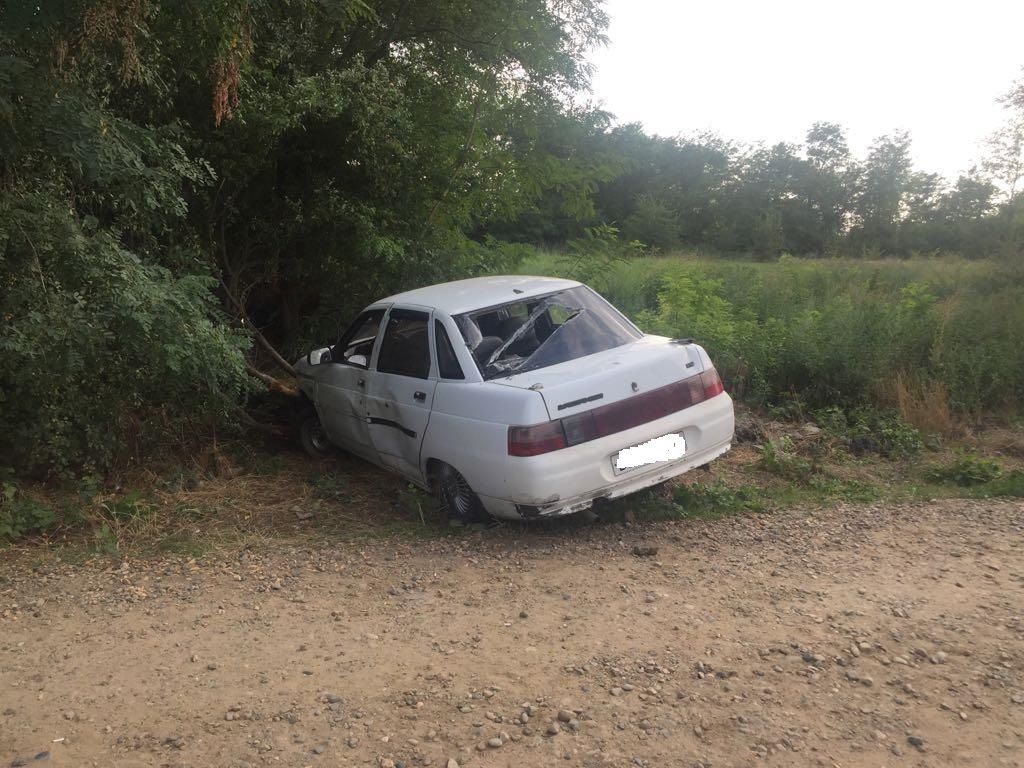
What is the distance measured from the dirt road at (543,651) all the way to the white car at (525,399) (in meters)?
0.50

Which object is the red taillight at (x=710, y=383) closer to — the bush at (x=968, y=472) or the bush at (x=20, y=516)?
the bush at (x=968, y=472)

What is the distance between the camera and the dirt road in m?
3.15

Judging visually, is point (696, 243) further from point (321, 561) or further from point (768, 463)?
point (321, 561)

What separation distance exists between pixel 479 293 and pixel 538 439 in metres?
1.68

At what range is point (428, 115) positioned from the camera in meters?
9.52

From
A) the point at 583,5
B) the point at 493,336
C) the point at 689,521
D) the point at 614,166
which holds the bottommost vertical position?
the point at 689,521

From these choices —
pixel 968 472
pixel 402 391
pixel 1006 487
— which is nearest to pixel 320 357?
pixel 402 391

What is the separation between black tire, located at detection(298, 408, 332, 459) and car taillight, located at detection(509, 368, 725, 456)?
354 centimetres

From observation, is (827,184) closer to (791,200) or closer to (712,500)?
(791,200)

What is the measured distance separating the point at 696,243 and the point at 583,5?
29136 millimetres

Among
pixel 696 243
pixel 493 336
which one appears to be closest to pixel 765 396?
pixel 493 336

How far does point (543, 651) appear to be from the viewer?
388 cm

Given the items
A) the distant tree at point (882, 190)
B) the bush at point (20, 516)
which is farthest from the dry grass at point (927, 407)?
the distant tree at point (882, 190)

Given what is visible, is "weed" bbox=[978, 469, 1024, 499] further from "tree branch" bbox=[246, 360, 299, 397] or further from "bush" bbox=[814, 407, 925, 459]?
"tree branch" bbox=[246, 360, 299, 397]
